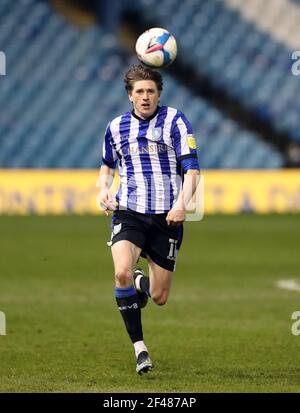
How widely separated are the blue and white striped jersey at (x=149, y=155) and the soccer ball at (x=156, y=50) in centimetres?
38

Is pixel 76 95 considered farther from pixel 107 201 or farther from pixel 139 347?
pixel 139 347

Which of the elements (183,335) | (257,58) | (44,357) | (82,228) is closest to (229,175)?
(82,228)

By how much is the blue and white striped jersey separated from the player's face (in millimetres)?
138

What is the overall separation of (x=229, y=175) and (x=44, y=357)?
16347 millimetres

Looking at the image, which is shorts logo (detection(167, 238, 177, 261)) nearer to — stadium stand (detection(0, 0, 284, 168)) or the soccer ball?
the soccer ball

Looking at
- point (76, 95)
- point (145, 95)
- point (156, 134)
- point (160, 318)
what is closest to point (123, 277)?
point (156, 134)

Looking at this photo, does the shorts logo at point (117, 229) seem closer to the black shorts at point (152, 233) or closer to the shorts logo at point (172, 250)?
the black shorts at point (152, 233)

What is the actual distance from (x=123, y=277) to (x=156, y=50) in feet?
5.52

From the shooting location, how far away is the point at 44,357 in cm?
782

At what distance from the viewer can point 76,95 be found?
28.3m

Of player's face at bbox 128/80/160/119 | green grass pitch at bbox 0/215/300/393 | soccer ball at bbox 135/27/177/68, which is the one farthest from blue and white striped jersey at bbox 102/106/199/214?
green grass pitch at bbox 0/215/300/393

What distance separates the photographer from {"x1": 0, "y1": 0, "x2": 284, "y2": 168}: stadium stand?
89.9ft
